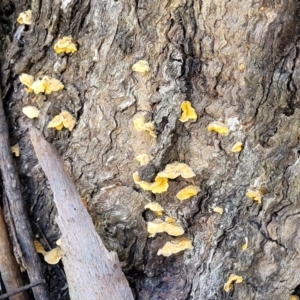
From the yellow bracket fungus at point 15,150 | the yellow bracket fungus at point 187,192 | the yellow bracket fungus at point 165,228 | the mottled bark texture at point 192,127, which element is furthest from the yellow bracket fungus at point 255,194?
the yellow bracket fungus at point 15,150

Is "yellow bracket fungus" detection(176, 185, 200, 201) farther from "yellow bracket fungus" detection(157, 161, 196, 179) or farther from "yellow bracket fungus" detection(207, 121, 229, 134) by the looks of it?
"yellow bracket fungus" detection(207, 121, 229, 134)

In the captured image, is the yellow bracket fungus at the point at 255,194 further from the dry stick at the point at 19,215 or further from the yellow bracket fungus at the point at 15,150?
the yellow bracket fungus at the point at 15,150

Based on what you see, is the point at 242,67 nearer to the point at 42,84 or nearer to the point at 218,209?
the point at 218,209

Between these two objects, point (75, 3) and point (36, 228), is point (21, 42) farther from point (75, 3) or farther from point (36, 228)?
point (36, 228)

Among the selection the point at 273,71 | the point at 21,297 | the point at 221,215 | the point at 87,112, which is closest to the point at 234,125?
the point at 273,71

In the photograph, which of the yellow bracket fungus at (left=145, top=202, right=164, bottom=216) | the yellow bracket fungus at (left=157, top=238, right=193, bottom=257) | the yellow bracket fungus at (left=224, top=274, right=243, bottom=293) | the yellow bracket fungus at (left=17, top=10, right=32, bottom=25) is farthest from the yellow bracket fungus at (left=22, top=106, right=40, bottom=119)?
the yellow bracket fungus at (left=224, top=274, right=243, bottom=293)

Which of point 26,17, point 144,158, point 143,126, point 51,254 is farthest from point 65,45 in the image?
point 51,254
